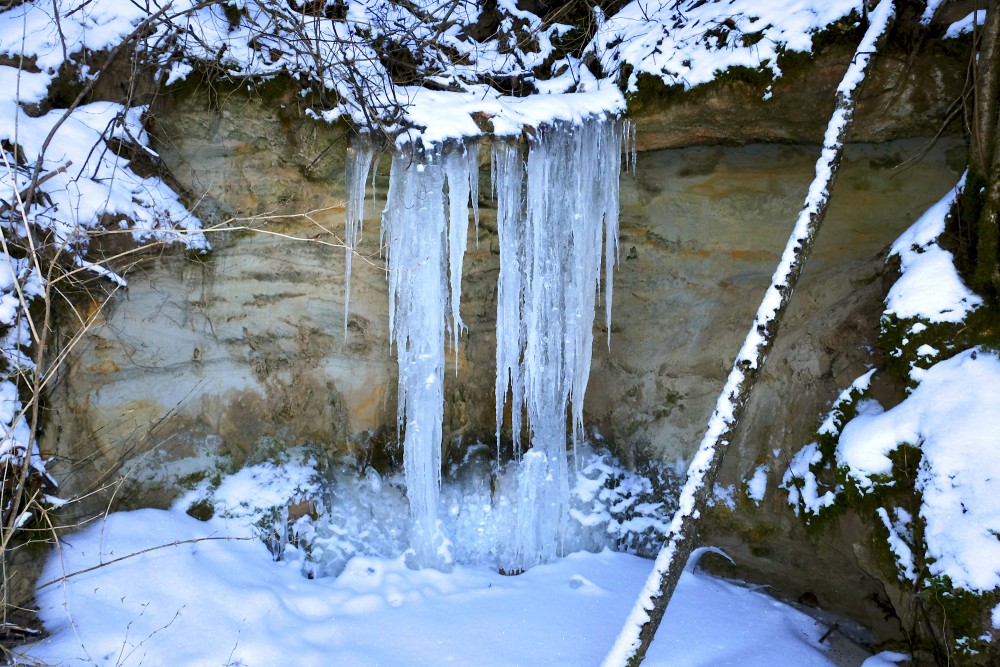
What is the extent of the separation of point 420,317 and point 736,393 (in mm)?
1997

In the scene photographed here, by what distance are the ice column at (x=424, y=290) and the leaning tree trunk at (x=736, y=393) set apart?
176cm

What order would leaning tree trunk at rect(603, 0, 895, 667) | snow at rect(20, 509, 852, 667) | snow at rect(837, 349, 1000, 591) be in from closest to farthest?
1. snow at rect(837, 349, 1000, 591)
2. leaning tree trunk at rect(603, 0, 895, 667)
3. snow at rect(20, 509, 852, 667)

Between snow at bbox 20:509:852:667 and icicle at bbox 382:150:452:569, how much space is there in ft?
1.46

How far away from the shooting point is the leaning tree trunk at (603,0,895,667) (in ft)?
11.0

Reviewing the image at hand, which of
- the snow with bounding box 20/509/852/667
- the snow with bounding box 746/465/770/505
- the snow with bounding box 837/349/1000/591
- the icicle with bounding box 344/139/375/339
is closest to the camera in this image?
the snow with bounding box 837/349/1000/591

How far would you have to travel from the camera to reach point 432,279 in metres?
4.68

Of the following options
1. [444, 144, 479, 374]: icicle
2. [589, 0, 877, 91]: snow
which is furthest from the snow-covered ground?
[444, 144, 479, 374]: icicle

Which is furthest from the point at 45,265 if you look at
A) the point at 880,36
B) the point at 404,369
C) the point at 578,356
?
the point at 880,36

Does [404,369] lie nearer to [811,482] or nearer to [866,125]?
[811,482]

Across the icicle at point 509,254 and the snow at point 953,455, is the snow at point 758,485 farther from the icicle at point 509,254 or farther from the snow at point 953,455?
the icicle at point 509,254

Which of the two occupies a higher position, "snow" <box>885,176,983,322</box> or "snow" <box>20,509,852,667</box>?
"snow" <box>885,176,983,322</box>

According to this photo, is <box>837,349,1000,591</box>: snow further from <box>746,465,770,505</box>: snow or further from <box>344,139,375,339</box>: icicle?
<box>344,139,375,339</box>: icicle

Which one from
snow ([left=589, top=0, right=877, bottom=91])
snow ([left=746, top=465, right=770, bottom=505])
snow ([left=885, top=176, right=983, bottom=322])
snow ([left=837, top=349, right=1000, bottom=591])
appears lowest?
snow ([left=746, top=465, right=770, bottom=505])

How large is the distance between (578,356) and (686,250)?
1053 millimetres
